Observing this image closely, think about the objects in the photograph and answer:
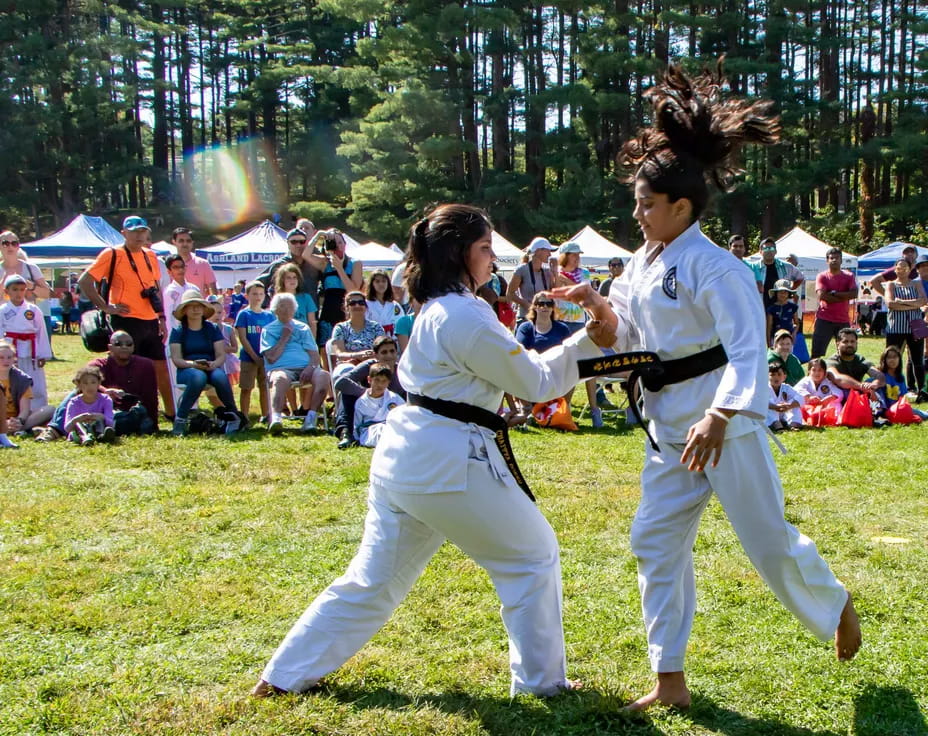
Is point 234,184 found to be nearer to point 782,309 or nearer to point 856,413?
point 782,309

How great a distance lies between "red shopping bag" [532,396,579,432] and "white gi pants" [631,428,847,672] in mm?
6353

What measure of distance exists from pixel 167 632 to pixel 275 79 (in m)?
47.2

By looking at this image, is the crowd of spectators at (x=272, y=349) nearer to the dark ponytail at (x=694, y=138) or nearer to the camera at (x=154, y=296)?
the camera at (x=154, y=296)

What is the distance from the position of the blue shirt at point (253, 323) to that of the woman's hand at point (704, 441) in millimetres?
7940

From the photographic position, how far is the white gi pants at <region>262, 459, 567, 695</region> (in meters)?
3.21

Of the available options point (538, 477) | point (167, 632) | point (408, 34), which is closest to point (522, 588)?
point (167, 632)

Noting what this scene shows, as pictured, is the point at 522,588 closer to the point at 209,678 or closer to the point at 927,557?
the point at 209,678

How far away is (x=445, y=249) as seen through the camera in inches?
126

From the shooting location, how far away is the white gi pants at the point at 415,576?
3.21m

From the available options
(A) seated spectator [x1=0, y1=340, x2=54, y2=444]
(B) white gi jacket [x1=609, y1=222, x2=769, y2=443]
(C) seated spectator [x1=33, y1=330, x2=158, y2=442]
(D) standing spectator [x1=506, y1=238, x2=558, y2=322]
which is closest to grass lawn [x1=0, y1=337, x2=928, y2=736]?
(B) white gi jacket [x1=609, y1=222, x2=769, y2=443]

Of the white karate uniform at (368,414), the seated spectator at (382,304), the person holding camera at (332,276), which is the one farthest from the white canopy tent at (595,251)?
the white karate uniform at (368,414)

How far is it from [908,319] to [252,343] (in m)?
8.06

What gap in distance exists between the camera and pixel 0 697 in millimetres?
3490

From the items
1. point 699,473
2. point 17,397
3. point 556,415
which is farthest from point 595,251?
point 699,473
